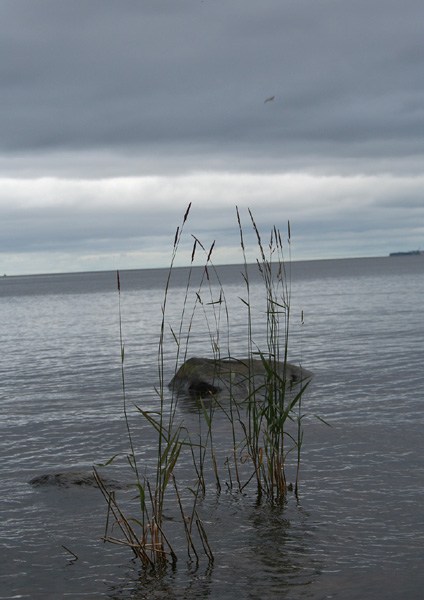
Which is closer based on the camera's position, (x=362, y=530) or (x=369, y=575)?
(x=369, y=575)

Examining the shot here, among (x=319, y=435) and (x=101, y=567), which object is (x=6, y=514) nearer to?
(x=101, y=567)

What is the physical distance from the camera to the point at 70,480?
33.7 ft

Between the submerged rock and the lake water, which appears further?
the submerged rock

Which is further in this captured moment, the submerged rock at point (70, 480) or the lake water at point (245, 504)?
the submerged rock at point (70, 480)

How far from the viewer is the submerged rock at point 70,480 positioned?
33.4ft

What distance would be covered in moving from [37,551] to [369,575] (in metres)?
3.41

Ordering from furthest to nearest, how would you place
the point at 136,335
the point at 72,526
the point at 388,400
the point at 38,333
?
1. the point at 38,333
2. the point at 136,335
3. the point at 388,400
4. the point at 72,526

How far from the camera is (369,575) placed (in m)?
7.06

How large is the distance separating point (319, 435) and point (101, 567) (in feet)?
20.2

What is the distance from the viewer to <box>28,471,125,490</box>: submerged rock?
33.4 ft

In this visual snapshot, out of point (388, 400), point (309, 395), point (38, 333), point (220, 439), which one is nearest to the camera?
point (220, 439)

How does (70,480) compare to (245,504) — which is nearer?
(245,504)

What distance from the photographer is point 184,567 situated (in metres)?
7.27

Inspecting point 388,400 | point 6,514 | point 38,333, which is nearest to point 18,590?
point 6,514
